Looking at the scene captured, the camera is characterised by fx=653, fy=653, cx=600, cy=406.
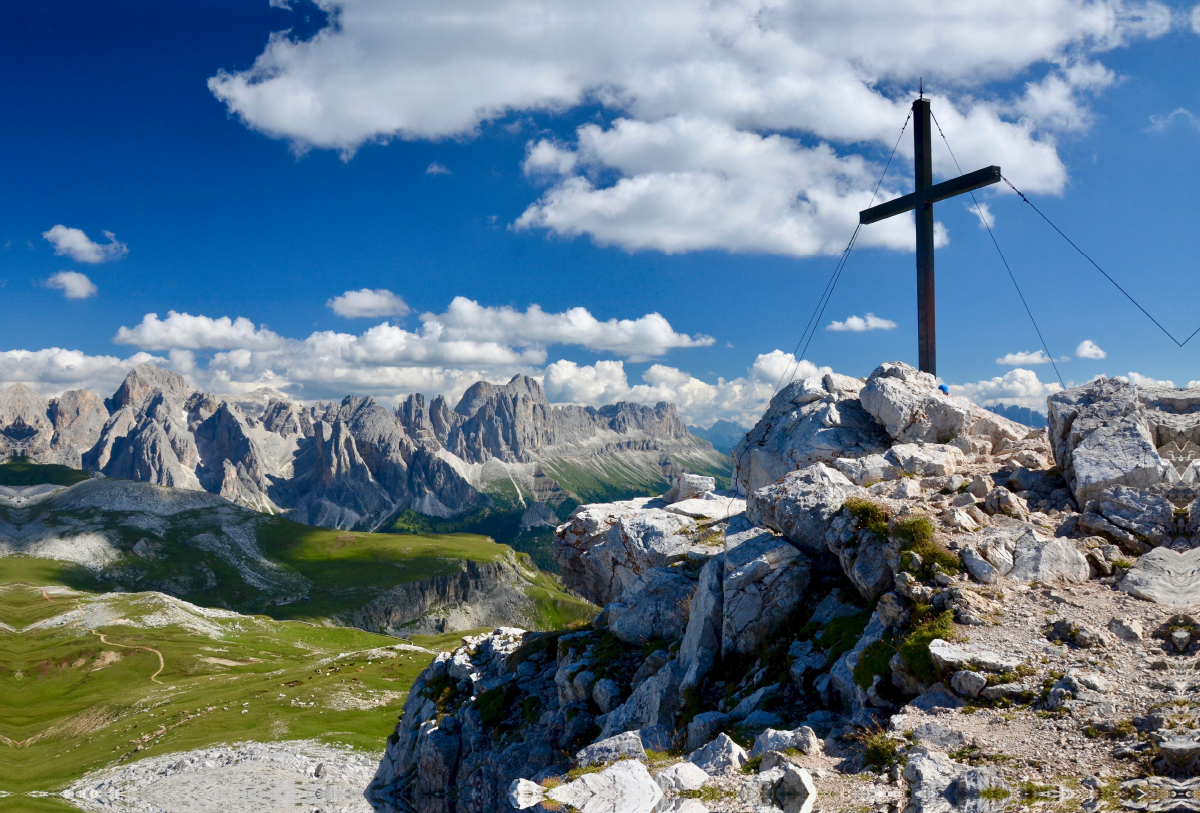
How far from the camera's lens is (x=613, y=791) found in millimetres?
12422

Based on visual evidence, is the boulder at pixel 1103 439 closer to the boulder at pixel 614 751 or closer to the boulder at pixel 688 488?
the boulder at pixel 614 751

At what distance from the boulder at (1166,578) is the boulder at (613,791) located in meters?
10.9

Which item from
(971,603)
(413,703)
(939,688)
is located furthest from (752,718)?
(413,703)

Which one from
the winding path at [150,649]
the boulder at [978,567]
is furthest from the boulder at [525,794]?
the winding path at [150,649]

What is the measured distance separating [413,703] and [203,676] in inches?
5479

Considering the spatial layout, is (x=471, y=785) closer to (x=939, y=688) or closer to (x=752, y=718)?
(x=752, y=718)

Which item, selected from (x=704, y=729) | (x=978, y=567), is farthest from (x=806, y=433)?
(x=704, y=729)

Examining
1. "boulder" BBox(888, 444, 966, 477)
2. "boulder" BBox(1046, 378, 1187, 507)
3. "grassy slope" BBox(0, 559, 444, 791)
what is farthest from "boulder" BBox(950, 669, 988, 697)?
"grassy slope" BBox(0, 559, 444, 791)

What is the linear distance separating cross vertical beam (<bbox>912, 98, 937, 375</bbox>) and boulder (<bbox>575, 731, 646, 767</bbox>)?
2095cm

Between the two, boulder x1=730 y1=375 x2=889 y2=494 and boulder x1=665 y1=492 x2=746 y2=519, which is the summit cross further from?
boulder x1=665 y1=492 x2=746 y2=519

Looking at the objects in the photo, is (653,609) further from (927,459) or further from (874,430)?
(874,430)

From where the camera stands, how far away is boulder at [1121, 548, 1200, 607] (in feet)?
43.1

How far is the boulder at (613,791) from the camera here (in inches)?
468

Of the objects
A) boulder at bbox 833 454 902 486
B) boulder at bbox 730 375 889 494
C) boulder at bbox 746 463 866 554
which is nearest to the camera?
boulder at bbox 746 463 866 554
